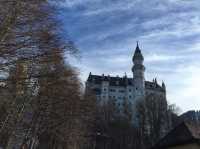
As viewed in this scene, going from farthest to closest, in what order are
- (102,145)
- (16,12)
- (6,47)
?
(102,145) → (16,12) → (6,47)

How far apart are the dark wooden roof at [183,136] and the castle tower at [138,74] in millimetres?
80122

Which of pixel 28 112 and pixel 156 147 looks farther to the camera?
pixel 28 112

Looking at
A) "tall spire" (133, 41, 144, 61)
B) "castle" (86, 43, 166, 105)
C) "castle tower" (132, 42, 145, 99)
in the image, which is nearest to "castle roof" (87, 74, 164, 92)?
"castle" (86, 43, 166, 105)

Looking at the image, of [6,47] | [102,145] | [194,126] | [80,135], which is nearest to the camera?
[6,47]

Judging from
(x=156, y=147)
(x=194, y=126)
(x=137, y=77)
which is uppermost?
(x=137, y=77)

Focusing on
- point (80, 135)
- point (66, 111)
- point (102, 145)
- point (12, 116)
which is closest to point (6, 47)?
point (12, 116)

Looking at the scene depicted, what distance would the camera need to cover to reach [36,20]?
8.49 meters

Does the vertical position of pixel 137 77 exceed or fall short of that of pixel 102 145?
it exceeds it

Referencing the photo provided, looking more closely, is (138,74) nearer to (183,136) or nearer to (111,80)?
(111,80)

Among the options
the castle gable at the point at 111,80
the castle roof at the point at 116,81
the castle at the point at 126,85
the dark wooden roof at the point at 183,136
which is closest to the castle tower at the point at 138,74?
the castle at the point at 126,85

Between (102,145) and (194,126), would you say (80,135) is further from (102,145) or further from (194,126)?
(102,145)

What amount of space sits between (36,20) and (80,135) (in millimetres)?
23888

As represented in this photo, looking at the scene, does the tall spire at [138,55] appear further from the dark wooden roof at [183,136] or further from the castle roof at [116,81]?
the dark wooden roof at [183,136]

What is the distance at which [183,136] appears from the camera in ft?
57.9
